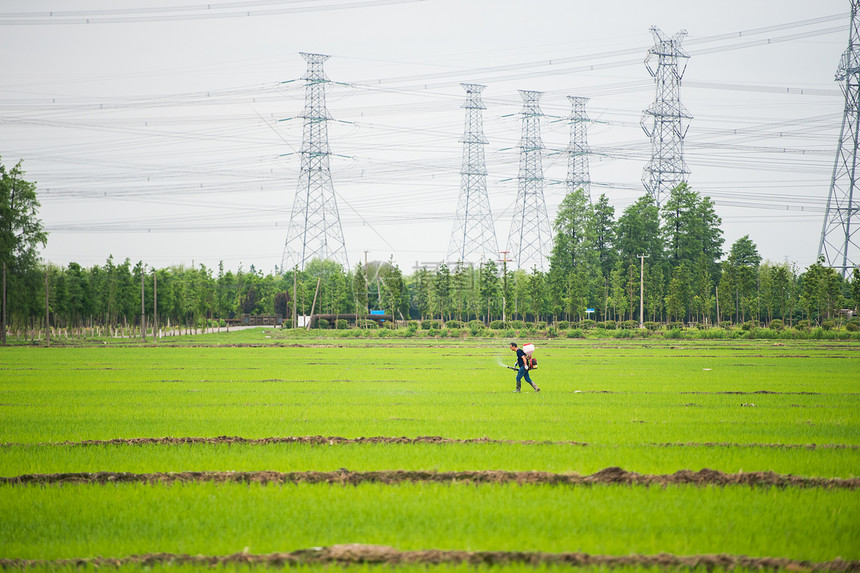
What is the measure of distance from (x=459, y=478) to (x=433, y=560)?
13.6 feet

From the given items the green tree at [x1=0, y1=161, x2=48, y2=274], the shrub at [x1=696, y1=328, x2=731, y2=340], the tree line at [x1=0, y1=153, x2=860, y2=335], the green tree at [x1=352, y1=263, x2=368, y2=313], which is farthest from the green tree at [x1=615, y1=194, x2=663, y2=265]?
the green tree at [x1=0, y1=161, x2=48, y2=274]

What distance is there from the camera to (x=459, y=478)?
12.4 m

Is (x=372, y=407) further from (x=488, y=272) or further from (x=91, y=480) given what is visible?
(x=488, y=272)

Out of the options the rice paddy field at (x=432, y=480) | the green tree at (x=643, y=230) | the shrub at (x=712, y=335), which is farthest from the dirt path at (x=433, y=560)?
the green tree at (x=643, y=230)

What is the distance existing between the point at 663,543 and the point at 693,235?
10887cm

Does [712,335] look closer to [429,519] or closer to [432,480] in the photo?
[432,480]

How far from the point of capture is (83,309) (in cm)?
9344

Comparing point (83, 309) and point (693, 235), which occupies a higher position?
point (693, 235)

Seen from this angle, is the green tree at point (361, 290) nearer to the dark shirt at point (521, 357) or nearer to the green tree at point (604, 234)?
the green tree at point (604, 234)

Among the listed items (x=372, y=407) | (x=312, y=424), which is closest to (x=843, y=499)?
(x=312, y=424)

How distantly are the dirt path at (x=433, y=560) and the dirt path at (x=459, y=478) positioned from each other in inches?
146

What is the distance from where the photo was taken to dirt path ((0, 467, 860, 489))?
1192cm

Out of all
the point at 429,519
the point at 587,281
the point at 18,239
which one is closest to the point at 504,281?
the point at 587,281

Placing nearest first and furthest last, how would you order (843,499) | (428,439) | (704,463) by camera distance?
(843,499) < (704,463) < (428,439)
